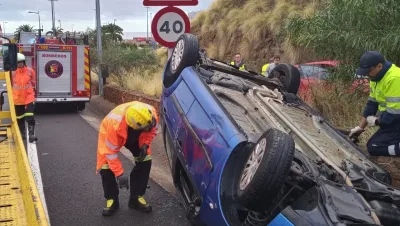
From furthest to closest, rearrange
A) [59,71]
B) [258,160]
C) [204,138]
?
[59,71] < [204,138] < [258,160]

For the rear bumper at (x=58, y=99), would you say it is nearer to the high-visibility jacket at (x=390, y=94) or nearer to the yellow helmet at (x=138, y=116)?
the yellow helmet at (x=138, y=116)

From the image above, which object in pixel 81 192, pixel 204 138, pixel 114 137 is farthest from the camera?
pixel 81 192

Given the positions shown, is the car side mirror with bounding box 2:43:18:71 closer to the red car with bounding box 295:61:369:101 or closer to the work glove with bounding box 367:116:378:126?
the work glove with bounding box 367:116:378:126

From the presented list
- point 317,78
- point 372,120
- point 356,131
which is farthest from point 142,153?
point 317,78

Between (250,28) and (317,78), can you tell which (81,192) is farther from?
(250,28)

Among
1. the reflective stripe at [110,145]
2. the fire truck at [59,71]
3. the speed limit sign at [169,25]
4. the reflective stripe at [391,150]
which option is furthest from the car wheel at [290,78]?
the fire truck at [59,71]

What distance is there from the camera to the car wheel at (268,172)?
105 inches

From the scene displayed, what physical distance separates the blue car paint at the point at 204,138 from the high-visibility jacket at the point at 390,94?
1.79m

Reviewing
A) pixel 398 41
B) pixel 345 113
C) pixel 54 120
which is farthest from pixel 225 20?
pixel 398 41

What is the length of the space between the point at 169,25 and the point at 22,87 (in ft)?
11.1

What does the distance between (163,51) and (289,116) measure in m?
20.8

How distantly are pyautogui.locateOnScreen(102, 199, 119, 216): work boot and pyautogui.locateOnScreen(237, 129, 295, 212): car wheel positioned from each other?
6.46 ft

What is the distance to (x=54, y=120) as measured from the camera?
35.1ft

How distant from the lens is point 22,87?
7.90 metres
